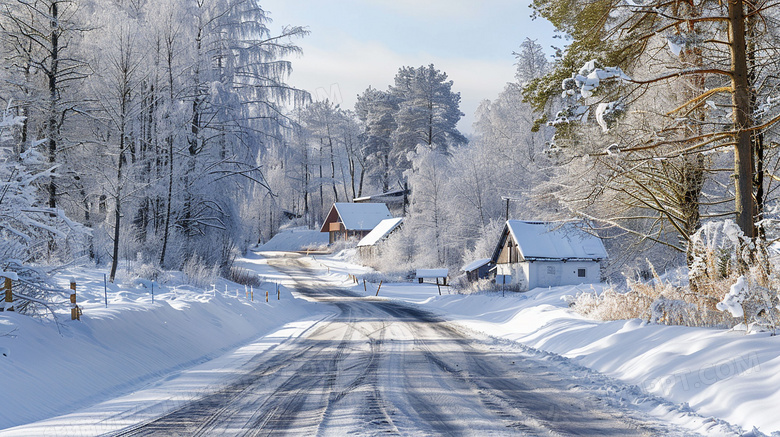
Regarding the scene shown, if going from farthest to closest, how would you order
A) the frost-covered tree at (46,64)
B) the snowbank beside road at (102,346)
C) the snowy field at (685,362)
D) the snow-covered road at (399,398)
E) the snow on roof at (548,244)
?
the snow on roof at (548,244)
the frost-covered tree at (46,64)
the snowbank beside road at (102,346)
the snow-covered road at (399,398)
the snowy field at (685,362)

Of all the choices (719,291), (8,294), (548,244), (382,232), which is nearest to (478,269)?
(548,244)

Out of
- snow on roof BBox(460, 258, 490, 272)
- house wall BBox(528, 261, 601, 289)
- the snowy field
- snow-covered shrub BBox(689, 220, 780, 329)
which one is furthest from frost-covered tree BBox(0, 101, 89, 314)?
snow on roof BBox(460, 258, 490, 272)

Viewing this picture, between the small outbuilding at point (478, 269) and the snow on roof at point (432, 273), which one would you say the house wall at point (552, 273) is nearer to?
the small outbuilding at point (478, 269)

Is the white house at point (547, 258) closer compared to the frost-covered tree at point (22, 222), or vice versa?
the frost-covered tree at point (22, 222)

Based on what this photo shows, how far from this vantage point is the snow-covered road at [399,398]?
609 cm

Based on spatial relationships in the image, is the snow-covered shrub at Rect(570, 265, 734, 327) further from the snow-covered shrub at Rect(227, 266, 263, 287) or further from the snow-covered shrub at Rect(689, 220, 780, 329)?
the snow-covered shrub at Rect(227, 266, 263, 287)

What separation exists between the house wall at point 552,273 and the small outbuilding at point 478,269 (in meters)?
3.34

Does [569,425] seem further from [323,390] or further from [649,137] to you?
[649,137]

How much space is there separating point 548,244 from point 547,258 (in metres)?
1.47

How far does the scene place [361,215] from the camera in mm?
71625

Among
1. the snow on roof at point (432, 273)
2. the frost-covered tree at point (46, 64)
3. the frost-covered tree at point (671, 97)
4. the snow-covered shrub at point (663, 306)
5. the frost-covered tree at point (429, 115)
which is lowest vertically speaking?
the snow on roof at point (432, 273)

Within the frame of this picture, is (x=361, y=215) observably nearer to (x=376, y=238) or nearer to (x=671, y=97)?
(x=376, y=238)

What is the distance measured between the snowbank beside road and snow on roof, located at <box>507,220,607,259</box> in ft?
73.6

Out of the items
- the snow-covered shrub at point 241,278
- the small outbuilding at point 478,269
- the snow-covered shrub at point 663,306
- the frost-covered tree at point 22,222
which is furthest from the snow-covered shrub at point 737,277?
the small outbuilding at point 478,269
